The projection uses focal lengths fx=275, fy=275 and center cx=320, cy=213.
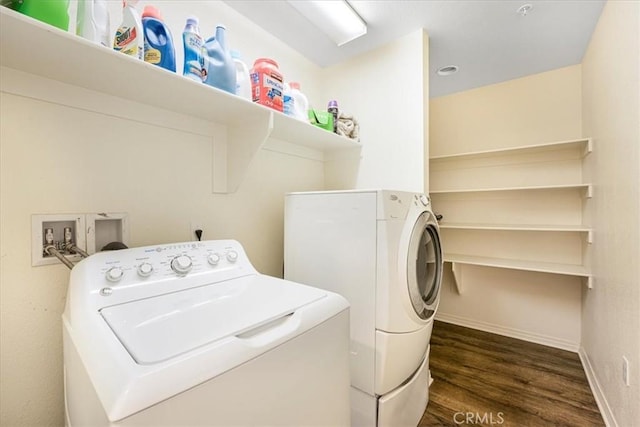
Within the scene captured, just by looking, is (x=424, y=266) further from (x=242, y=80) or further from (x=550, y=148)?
(x=550, y=148)

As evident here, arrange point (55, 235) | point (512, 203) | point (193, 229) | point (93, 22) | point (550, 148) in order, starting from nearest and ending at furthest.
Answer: point (93, 22) → point (55, 235) → point (193, 229) → point (550, 148) → point (512, 203)

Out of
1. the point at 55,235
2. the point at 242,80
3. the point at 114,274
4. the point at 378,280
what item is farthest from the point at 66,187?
the point at 378,280

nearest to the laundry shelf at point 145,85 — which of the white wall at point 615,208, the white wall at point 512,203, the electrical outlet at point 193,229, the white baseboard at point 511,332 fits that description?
the electrical outlet at point 193,229

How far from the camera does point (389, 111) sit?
2.03 meters

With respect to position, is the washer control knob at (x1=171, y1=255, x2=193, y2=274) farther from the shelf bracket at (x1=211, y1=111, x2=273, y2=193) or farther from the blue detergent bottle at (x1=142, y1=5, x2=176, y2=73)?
the blue detergent bottle at (x1=142, y1=5, x2=176, y2=73)

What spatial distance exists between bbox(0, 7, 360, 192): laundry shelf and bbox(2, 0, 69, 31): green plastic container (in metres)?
0.06

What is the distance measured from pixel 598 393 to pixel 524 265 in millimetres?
951

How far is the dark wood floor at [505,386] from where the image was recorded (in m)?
1.63

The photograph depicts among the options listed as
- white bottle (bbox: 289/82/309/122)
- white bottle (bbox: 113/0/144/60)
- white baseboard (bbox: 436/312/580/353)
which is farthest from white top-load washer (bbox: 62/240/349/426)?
white baseboard (bbox: 436/312/580/353)

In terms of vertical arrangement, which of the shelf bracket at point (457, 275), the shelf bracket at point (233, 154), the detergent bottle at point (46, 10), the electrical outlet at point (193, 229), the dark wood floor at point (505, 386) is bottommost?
the dark wood floor at point (505, 386)

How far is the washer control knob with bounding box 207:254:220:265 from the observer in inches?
42.7

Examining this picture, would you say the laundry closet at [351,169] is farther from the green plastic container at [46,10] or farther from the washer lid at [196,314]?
the washer lid at [196,314]

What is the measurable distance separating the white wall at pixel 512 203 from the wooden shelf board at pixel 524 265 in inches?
6.7

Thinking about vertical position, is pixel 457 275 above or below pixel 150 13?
below
